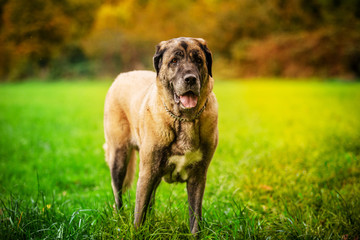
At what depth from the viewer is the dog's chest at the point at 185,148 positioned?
2451 mm

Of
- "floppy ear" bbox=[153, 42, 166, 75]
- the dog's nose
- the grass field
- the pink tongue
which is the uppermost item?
"floppy ear" bbox=[153, 42, 166, 75]

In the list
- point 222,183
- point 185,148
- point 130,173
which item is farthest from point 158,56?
point 222,183

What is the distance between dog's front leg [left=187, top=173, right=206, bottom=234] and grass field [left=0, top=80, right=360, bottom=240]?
93 mm

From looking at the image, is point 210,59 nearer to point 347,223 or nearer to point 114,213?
point 114,213

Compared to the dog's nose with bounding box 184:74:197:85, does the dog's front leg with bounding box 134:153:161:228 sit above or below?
below

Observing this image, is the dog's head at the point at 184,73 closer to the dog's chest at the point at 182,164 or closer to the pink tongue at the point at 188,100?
the pink tongue at the point at 188,100

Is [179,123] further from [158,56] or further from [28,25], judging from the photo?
[28,25]

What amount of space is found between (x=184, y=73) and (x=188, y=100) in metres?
0.22

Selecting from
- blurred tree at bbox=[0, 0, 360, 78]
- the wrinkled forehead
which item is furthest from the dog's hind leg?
blurred tree at bbox=[0, 0, 360, 78]

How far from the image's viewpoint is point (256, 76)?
1235 inches

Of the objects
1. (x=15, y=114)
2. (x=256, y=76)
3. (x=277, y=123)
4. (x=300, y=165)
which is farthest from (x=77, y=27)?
(x=300, y=165)

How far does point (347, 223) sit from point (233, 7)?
36.6 metres

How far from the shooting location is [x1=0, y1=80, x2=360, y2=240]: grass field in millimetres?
2562

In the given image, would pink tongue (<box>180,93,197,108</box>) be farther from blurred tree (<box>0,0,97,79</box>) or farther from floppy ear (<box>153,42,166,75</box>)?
blurred tree (<box>0,0,97,79</box>)
